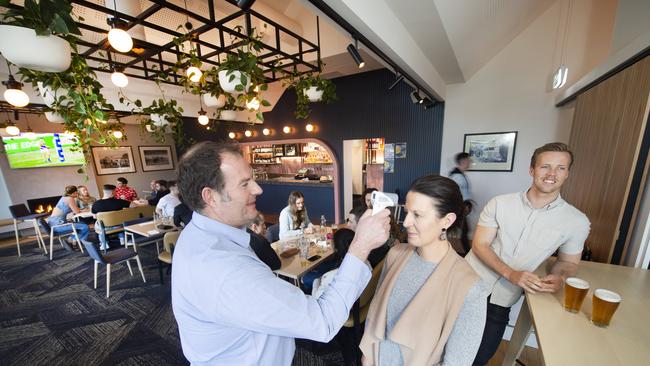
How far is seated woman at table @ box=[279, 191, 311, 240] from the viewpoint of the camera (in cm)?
312

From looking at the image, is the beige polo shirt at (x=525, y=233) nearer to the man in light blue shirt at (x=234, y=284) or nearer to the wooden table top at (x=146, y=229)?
the man in light blue shirt at (x=234, y=284)

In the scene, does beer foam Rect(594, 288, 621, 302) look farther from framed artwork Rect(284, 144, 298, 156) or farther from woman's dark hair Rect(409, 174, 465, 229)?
framed artwork Rect(284, 144, 298, 156)

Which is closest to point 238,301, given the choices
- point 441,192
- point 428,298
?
point 428,298

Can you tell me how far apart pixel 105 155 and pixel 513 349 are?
11.0 meters

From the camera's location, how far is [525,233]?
1481 millimetres

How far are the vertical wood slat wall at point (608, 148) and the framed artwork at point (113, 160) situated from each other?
11.0 metres

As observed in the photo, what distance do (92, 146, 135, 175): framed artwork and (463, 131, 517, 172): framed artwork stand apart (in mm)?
10405

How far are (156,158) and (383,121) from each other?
8.86 meters

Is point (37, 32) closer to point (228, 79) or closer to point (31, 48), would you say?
point (31, 48)

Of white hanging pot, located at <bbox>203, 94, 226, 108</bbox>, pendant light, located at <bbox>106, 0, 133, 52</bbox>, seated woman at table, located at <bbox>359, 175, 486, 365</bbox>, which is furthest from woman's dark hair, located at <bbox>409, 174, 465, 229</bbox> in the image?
white hanging pot, located at <bbox>203, 94, 226, 108</bbox>

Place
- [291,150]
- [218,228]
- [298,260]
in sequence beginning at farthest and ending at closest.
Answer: [291,150] < [298,260] < [218,228]

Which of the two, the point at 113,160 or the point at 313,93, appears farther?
the point at 113,160

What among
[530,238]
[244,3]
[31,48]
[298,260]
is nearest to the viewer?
[31,48]

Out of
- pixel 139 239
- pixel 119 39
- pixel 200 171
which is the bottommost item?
pixel 139 239
